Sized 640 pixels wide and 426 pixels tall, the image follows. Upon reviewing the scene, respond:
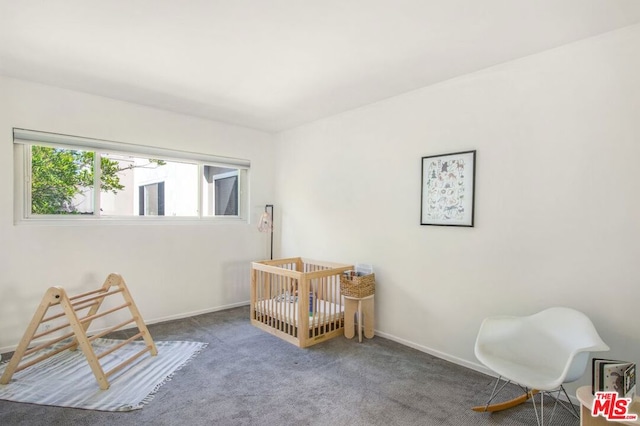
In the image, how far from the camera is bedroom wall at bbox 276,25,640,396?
2.10 metres

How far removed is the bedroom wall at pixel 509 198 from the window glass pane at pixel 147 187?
6.12 ft

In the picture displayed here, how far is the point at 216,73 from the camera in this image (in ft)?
9.26

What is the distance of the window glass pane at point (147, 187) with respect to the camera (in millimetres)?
3555

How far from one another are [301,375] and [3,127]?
3295 millimetres

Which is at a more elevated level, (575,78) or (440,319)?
(575,78)

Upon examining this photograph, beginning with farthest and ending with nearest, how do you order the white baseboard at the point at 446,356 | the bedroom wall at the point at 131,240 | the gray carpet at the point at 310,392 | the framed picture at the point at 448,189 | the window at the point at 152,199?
the window at the point at 152,199, the bedroom wall at the point at 131,240, the framed picture at the point at 448,189, the white baseboard at the point at 446,356, the gray carpet at the point at 310,392

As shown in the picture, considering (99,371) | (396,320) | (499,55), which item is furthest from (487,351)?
(99,371)

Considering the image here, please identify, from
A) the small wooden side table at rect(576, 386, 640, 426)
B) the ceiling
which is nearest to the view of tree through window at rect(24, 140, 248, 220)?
the ceiling

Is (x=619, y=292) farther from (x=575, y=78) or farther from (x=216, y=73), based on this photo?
(x=216, y=73)

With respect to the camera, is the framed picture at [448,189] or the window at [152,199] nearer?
the framed picture at [448,189]

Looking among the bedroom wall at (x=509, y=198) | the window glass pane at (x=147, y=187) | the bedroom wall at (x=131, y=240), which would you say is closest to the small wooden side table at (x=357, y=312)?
the bedroom wall at (x=509, y=198)

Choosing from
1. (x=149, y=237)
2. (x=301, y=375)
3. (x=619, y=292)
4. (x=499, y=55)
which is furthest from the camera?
(x=149, y=237)

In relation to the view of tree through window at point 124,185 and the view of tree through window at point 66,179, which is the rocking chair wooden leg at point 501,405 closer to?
the view of tree through window at point 124,185

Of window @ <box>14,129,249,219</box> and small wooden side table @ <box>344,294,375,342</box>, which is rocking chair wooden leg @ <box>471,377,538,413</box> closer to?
small wooden side table @ <box>344,294,375,342</box>
